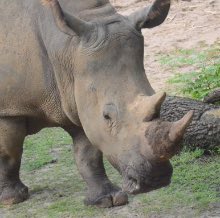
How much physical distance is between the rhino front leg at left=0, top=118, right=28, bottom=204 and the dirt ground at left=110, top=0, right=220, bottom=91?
338cm

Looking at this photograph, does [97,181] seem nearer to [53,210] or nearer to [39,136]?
[53,210]

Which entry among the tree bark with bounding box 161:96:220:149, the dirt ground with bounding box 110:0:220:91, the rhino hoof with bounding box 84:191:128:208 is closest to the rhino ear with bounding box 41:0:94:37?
the rhino hoof with bounding box 84:191:128:208

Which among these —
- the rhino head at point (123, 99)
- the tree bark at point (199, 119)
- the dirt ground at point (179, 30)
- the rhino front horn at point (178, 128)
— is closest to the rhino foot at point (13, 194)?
the rhino head at point (123, 99)

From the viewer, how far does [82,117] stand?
5.27m

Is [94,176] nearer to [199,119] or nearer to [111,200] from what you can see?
[111,200]

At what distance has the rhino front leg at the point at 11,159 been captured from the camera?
5.91m

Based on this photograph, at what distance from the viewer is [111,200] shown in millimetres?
6113

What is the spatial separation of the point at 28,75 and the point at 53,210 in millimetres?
1089

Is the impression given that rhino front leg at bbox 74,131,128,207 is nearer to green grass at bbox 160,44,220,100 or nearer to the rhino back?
the rhino back

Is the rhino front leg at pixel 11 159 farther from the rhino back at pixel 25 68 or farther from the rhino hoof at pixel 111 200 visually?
the rhino hoof at pixel 111 200

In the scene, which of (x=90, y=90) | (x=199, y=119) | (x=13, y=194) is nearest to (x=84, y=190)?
(x=13, y=194)

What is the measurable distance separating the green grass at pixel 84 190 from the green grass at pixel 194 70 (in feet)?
4.27

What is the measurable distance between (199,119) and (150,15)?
6.43 feet

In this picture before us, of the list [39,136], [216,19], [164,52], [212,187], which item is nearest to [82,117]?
[212,187]
